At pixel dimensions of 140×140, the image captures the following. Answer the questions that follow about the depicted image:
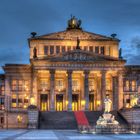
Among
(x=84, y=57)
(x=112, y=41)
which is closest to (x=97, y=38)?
(x=112, y=41)

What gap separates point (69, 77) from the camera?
10831 centimetres

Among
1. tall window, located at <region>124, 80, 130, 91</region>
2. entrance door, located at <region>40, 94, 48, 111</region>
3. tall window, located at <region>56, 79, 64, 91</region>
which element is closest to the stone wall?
entrance door, located at <region>40, 94, 48, 111</region>

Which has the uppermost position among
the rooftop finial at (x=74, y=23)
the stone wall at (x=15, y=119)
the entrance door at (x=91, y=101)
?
the rooftop finial at (x=74, y=23)

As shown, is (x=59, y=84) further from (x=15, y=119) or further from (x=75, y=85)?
(x=15, y=119)

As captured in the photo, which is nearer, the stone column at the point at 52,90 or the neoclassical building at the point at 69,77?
the stone column at the point at 52,90

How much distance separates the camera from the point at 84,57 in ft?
356

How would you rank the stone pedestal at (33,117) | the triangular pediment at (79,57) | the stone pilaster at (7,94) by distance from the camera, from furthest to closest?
the stone pilaster at (7,94) → the triangular pediment at (79,57) → the stone pedestal at (33,117)

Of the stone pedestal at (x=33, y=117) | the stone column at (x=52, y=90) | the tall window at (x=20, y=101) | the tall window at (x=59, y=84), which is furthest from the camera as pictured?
the tall window at (x=59, y=84)

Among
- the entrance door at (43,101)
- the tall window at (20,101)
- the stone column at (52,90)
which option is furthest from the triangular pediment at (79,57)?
the tall window at (20,101)

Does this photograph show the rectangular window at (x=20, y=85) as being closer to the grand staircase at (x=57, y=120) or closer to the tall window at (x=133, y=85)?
the grand staircase at (x=57, y=120)

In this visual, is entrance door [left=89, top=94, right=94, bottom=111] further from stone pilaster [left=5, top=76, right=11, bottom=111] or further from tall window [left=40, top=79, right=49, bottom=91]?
stone pilaster [left=5, top=76, right=11, bottom=111]

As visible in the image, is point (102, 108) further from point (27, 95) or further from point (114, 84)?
point (27, 95)

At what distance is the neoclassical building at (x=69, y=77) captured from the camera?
10812cm

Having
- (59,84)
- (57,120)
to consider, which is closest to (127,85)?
(59,84)
